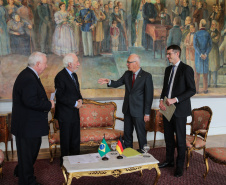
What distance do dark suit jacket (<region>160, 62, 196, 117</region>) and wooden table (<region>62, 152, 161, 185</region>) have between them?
108 cm

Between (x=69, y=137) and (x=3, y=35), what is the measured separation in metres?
2.88

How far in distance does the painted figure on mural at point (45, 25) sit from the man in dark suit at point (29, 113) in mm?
2343

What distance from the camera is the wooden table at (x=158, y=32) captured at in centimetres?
608

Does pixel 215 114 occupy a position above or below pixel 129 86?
below

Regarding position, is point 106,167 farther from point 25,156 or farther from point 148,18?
point 148,18

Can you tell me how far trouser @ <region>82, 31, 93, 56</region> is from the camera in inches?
221

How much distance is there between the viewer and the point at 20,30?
16.9 feet

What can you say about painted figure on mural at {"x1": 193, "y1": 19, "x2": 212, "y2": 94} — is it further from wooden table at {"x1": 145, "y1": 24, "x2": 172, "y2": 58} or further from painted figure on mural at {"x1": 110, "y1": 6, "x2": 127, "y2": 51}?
painted figure on mural at {"x1": 110, "y1": 6, "x2": 127, "y2": 51}

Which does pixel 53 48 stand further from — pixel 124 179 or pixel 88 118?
pixel 124 179

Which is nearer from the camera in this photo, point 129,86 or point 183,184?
point 183,184

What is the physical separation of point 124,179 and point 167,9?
4593mm

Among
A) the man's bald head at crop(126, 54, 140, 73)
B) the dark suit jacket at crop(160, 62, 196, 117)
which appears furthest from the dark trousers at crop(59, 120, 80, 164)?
the dark suit jacket at crop(160, 62, 196, 117)

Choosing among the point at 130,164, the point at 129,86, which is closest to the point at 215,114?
the point at 129,86

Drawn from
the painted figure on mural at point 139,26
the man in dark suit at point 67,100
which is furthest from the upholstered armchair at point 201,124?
the painted figure on mural at point 139,26
